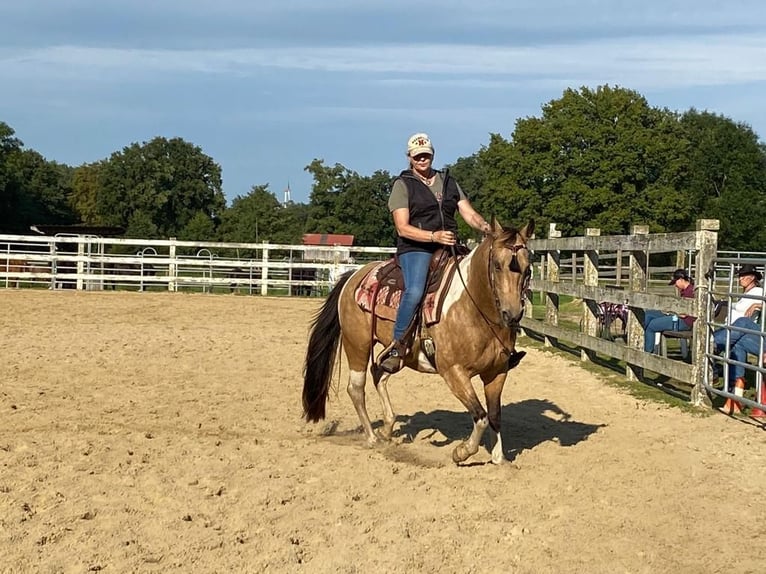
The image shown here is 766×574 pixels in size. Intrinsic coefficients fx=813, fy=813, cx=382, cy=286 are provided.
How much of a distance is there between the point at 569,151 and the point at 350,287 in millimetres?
49306

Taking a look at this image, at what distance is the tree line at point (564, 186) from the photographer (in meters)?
49.8

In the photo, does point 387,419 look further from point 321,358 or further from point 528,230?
point 528,230

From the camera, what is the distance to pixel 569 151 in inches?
2111

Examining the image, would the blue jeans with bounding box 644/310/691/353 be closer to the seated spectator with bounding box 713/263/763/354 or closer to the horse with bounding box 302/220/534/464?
the seated spectator with bounding box 713/263/763/354

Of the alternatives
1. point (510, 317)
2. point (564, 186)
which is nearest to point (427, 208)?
point (510, 317)

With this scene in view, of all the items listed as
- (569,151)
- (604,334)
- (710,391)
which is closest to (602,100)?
(569,151)

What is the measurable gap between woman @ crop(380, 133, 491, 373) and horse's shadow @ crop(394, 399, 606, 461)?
113 cm

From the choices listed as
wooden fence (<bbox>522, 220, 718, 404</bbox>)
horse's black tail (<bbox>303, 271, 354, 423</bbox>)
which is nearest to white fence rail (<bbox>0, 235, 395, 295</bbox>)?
wooden fence (<bbox>522, 220, 718, 404</bbox>)

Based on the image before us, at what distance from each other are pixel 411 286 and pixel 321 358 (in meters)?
1.38

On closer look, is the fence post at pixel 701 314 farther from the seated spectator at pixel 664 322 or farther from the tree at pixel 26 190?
the tree at pixel 26 190

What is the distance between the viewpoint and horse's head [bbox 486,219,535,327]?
509 cm

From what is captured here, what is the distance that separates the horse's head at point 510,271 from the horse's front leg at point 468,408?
58 centimetres

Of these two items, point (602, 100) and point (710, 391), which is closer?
point (710, 391)

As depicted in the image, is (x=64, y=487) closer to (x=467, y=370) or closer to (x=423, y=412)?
(x=467, y=370)
